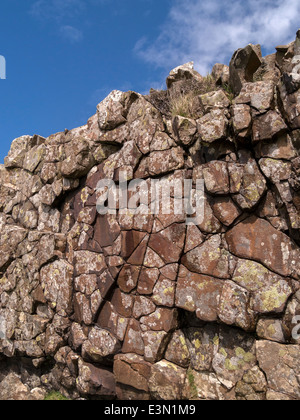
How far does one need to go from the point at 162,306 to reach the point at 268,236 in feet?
7.51

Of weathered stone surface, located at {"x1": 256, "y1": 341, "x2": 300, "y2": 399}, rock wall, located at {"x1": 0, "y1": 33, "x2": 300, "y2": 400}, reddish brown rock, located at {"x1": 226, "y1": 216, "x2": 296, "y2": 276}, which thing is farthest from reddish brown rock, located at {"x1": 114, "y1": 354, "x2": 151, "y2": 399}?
reddish brown rock, located at {"x1": 226, "y1": 216, "x2": 296, "y2": 276}

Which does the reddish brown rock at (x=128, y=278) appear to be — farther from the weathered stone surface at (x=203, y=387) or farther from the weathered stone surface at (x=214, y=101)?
the weathered stone surface at (x=214, y=101)

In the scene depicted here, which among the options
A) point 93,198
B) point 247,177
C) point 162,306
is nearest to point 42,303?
point 93,198

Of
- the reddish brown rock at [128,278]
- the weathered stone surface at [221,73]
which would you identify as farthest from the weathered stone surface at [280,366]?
the weathered stone surface at [221,73]

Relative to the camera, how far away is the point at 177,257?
598 centimetres

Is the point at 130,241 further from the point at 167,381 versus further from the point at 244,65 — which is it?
the point at 244,65

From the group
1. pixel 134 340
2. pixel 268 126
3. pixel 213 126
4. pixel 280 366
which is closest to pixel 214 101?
pixel 213 126

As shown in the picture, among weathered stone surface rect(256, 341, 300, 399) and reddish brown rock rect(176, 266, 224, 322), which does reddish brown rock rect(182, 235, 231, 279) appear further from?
weathered stone surface rect(256, 341, 300, 399)

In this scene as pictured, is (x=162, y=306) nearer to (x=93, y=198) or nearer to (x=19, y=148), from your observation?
(x=93, y=198)

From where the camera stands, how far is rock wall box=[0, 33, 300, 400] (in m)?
5.09

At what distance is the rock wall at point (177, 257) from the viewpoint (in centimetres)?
509

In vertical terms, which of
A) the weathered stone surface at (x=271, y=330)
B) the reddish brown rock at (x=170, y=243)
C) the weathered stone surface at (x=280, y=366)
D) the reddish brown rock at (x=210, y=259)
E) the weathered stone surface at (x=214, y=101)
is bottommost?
the weathered stone surface at (x=280, y=366)

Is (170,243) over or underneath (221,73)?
underneath

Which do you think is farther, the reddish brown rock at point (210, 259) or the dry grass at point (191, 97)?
the dry grass at point (191, 97)
